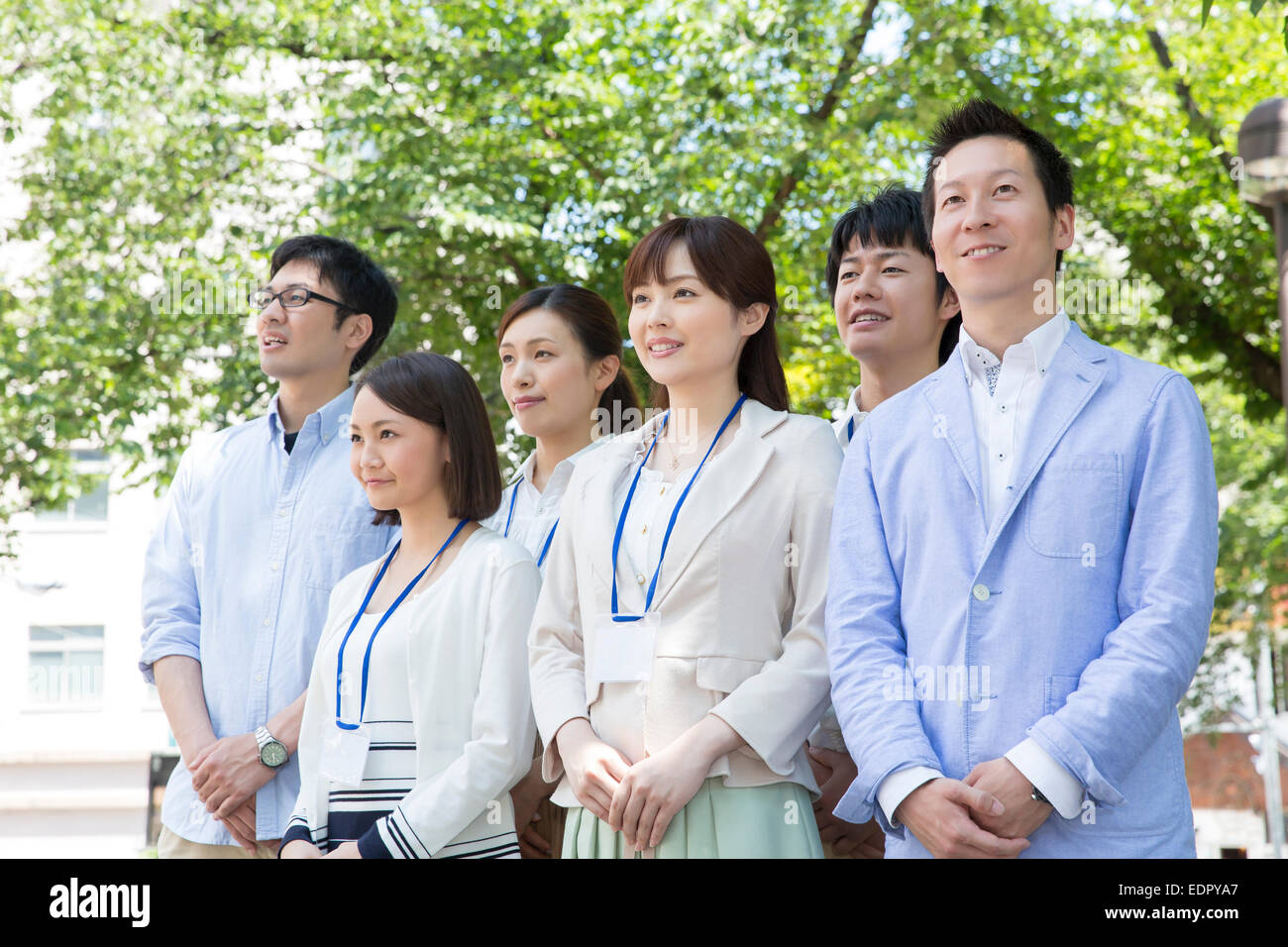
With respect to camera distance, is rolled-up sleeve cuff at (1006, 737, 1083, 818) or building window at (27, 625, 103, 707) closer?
rolled-up sleeve cuff at (1006, 737, 1083, 818)

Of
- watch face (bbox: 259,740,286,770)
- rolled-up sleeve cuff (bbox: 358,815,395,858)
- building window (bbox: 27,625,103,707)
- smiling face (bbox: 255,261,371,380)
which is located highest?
building window (bbox: 27,625,103,707)

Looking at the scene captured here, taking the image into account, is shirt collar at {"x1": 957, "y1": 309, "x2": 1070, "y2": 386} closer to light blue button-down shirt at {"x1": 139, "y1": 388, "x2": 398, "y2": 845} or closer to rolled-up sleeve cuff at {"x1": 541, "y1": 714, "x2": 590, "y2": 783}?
rolled-up sleeve cuff at {"x1": 541, "y1": 714, "x2": 590, "y2": 783}

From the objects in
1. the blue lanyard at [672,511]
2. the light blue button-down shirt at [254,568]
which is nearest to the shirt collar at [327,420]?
the light blue button-down shirt at [254,568]

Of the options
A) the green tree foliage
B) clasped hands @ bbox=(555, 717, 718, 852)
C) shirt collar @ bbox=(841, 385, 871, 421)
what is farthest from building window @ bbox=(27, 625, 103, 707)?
clasped hands @ bbox=(555, 717, 718, 852)

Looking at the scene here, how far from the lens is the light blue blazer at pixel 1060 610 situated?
2176 millimetres

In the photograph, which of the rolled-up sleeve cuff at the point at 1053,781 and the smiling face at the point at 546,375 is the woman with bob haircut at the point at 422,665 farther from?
the rolled-up sleeve cuff at the point at 1053,781

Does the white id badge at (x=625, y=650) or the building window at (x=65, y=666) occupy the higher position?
the building window at (x=65, y=666)

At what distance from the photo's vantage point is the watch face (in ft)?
10.8

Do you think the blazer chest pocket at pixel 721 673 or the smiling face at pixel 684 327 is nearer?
the blazer chest pocket at pixel 721 673

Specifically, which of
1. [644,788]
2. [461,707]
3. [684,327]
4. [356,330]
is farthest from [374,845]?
[356,330]

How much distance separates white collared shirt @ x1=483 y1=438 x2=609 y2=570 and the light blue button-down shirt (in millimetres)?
346

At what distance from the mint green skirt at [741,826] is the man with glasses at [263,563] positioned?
121 centimetres
